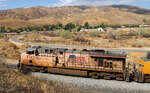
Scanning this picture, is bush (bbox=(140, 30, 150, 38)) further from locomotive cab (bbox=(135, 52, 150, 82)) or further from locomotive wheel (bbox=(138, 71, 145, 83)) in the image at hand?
locomotive wheel (bbox=(138, 71, 145, 83))

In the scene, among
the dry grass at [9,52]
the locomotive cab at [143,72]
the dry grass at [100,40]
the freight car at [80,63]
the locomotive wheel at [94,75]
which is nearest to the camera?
the locomotive cab at [143,72]

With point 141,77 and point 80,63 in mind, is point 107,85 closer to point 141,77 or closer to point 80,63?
point 141,77

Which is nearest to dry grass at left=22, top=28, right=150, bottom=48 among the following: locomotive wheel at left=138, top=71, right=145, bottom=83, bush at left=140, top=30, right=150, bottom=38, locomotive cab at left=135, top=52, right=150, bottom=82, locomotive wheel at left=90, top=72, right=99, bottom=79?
bush at left=140, top=30, right=150, bottom=38

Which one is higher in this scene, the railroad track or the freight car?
the freight car

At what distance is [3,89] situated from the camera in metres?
9.49

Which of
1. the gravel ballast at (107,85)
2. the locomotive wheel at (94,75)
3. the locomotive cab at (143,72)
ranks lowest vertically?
the gravel ballast at (107,85)

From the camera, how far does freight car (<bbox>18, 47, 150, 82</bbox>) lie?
1490cm

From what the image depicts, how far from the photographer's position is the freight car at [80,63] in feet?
48.9

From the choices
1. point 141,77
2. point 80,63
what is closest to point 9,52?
point 80,63

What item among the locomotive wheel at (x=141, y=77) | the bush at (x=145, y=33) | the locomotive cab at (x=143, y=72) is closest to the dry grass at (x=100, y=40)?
the bush at (x=145, y=33)

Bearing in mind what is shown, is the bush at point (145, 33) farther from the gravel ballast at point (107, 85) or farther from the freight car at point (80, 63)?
the gravel ballast at point (107, 85)

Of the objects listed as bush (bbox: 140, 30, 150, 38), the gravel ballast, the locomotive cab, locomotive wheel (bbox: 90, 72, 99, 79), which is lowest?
the gravel ballast

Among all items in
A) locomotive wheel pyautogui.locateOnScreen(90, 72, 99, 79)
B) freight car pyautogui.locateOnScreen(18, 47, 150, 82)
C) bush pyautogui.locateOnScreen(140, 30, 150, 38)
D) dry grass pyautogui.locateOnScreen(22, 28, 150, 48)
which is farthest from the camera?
bush pyautogui.locateOnScreen(140, 30, 150, 38)

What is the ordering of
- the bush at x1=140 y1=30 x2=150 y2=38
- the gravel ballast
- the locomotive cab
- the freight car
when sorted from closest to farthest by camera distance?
the gravel ballast < the locomotive cab < the freight car < the bush at x1=140 y1=30 x2=150 y2=38
